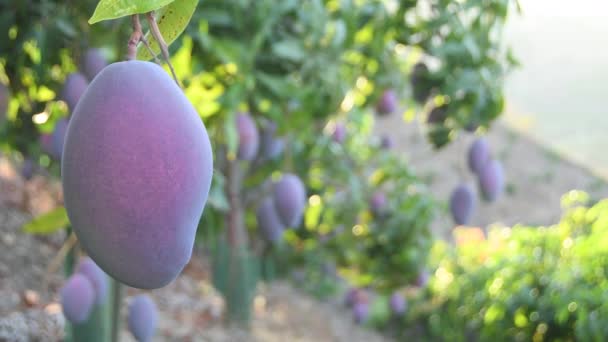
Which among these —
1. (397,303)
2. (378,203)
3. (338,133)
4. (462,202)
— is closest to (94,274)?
(462,202)

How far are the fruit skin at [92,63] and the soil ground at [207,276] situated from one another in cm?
36

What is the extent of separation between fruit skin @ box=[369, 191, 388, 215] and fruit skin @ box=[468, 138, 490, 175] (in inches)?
39.8

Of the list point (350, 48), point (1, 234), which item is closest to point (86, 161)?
point (350, 48)

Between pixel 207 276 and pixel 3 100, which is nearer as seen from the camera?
pixel 3 100

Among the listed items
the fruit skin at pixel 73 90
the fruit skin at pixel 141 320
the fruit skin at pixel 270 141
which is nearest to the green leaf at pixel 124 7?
the fruit skin at pixel 73 90

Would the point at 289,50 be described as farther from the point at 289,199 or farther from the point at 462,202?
the point at 462,202

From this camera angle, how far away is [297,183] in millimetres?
1099

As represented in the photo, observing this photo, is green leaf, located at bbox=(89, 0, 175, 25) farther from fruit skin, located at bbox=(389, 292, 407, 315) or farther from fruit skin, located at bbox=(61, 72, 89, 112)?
fruit skin, located at bbox=(389, 292, 407, 315)

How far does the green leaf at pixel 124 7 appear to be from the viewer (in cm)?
29

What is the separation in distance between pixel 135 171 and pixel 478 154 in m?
0.86

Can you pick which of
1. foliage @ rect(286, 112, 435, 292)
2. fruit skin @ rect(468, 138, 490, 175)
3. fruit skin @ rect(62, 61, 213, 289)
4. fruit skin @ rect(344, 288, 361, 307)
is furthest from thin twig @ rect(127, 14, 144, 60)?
fruit skin @ rect(344, 288, 361, 307)

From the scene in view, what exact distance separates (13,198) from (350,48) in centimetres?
127

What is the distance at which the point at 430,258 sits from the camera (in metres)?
2.39

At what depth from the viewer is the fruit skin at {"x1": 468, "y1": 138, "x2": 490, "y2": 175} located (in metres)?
1.08
